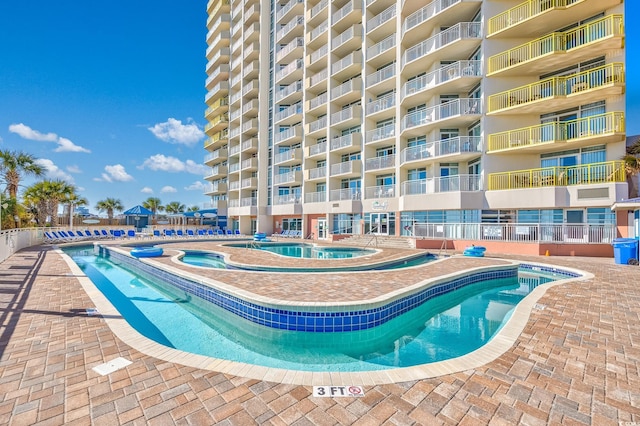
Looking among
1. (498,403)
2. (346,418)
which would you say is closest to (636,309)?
(498,403)

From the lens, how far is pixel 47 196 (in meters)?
25.9

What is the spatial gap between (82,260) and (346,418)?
17910 mm

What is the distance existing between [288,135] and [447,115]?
16.7m

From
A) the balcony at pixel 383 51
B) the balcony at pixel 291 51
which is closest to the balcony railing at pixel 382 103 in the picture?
the balcony at pixel 383 51

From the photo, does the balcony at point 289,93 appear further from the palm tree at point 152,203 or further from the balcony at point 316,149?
the palm tree at point 152,203

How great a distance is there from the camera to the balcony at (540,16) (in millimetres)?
15156

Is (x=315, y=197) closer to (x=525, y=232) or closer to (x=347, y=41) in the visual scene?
(x=347, y=41)

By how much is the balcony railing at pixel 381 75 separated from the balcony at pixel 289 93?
29.6 feet

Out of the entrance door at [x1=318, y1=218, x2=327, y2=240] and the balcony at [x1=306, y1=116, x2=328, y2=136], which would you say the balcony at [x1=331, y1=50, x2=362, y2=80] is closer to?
the balcony at [x1=306, y1=116, x2=328, y2=136]

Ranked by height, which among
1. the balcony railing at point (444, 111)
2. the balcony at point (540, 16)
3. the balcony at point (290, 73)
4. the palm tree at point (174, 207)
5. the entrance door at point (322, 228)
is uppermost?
the balcony at point (290, 73)

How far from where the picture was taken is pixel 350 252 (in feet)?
61.5

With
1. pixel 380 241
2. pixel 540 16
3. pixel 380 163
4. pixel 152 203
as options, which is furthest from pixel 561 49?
pixel 152 203

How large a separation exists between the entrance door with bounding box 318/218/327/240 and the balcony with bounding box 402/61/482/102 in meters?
13.0

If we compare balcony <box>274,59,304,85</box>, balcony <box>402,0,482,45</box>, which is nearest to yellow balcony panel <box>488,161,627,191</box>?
balcony <box>402,0,482,45</box>
